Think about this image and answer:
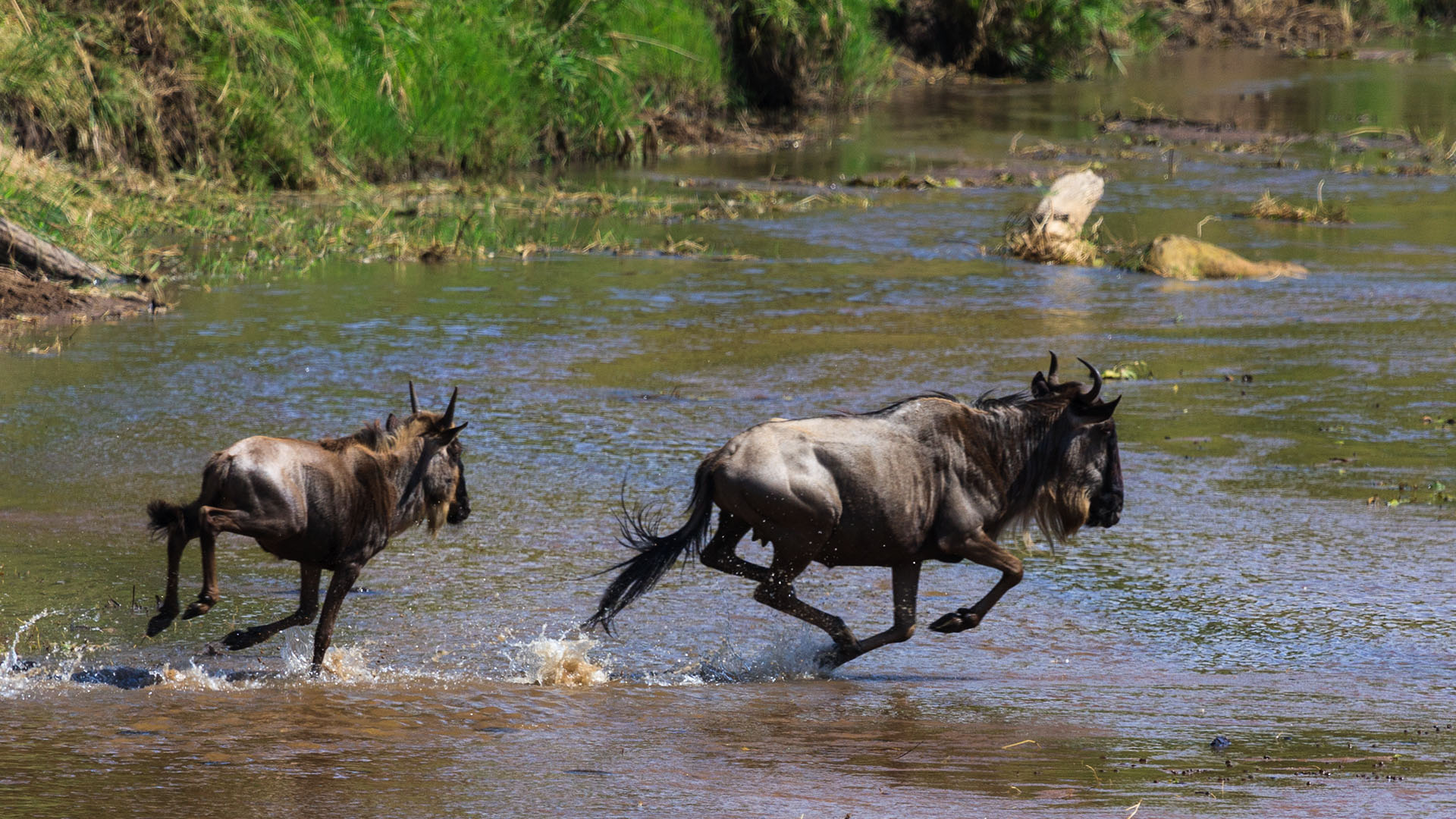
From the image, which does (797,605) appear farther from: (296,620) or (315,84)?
(315,84)

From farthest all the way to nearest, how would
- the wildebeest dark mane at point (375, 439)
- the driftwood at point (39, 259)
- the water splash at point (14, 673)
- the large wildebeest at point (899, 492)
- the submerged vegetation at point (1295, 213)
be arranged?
the submerged vegetation at point (1295, 213), the driftwood at point (39, 259), the large wildebeest at point (899, 492), the wildebeest dark mane at point (375, 439), the water splash at point (14, 673)

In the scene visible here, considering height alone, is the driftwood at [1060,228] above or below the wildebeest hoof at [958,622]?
above

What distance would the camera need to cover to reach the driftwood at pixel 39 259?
1293cm

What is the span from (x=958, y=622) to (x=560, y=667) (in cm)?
152

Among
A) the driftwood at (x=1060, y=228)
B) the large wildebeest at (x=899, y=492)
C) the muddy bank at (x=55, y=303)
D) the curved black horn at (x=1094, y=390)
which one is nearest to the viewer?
the large wildebeest at (x=899, y=492)

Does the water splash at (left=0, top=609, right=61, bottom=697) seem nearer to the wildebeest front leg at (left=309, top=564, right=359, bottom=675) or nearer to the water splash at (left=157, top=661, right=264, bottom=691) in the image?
the water splash at (left=157, top=661, right=264, bottom=691)

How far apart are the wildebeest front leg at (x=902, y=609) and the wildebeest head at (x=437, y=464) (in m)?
1.66

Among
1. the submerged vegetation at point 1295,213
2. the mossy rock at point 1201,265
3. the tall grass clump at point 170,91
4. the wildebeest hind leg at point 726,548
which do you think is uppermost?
the tall grass clump at point 170,91

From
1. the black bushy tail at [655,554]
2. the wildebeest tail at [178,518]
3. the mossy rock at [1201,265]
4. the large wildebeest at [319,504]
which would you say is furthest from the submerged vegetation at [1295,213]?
the wildebeest tail at [178,518]

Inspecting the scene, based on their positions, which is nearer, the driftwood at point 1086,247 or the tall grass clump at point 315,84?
the driftwood at point 1086,247

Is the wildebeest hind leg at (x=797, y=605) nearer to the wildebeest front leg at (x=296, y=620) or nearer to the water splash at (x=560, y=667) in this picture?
the water splash at (x=560, y=667)

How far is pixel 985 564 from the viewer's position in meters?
6.69

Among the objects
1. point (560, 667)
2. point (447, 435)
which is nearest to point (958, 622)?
point (560, 667)

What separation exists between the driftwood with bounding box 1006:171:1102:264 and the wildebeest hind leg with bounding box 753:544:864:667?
10075 millimetres
